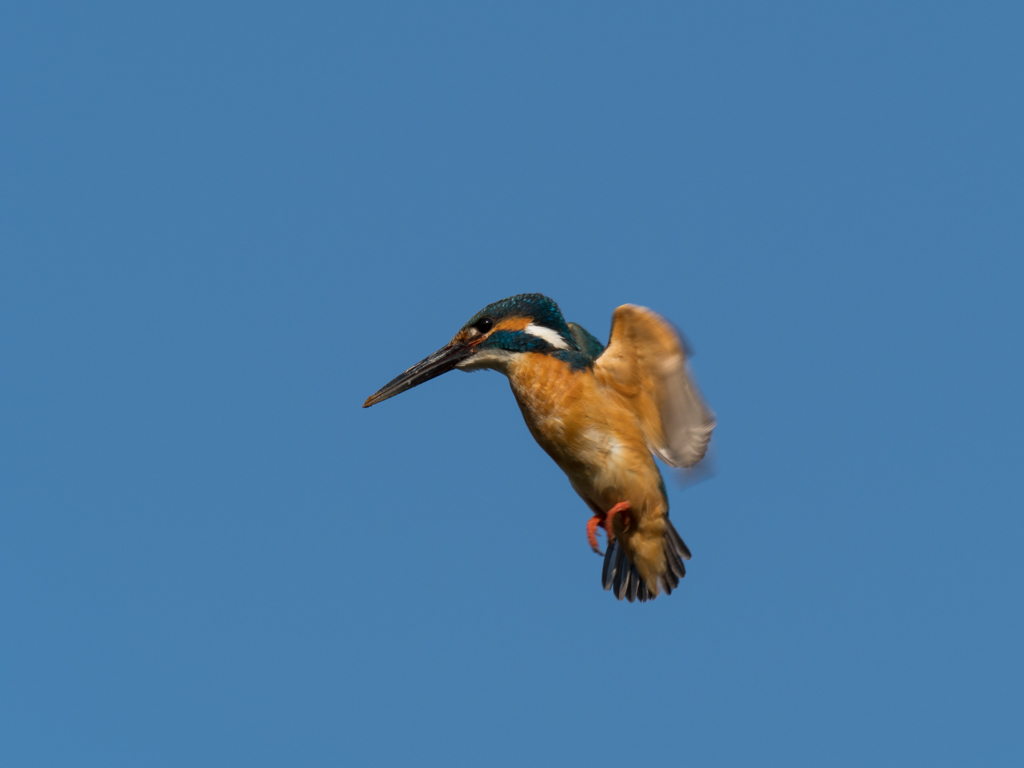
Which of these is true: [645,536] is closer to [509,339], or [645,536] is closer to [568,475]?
[568,475]

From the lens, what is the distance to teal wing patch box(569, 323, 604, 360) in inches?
381

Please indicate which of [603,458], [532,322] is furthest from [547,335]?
[603,458]

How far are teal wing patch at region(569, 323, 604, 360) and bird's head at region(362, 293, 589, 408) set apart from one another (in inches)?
51.1

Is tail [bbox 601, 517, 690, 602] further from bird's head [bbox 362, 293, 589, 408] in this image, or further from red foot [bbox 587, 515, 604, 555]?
bird's head [bbox 362, 293, 589, 408]

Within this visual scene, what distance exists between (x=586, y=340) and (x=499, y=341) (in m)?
1.77

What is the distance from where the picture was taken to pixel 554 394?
7996mm

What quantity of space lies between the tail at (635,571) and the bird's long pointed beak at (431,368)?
1863 millimetres

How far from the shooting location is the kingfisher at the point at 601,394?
7.89 meters

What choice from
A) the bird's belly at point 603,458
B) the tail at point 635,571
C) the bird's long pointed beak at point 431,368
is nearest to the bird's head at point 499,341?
the bird's long pointed beak at point 431,368

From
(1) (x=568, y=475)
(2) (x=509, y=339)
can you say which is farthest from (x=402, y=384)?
(1) (x=568, y=475)

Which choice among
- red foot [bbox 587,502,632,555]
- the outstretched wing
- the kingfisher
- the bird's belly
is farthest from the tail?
the outstretched wing

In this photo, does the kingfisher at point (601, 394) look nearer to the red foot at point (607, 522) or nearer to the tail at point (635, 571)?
the red foot at point (607, 522)

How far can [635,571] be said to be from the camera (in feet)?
29.5

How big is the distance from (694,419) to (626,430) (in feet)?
1.65
